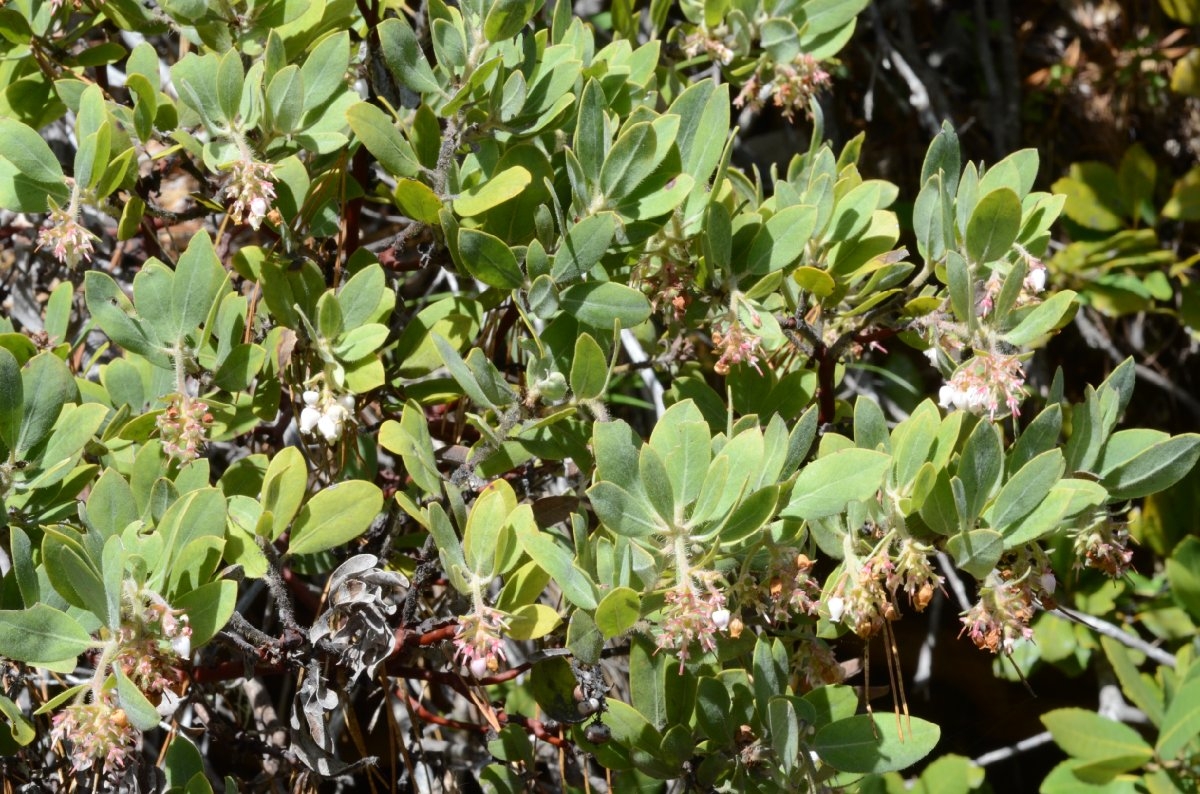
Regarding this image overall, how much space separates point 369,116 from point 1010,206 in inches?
26.6

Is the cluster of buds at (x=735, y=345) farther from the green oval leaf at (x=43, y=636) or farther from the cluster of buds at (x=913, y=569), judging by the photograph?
the green oval leaf at (x=43, y=636)

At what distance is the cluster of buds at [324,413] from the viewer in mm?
1138

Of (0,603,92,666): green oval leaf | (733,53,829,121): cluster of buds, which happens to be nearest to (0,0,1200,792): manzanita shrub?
(0,603,92,666): green oval leaf

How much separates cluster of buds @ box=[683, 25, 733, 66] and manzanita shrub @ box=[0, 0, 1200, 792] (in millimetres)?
200

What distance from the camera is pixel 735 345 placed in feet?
3.83

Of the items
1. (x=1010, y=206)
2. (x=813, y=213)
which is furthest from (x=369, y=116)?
(x=1010, y=206)

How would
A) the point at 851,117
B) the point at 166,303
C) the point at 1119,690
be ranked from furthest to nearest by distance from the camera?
the point at 851,117
the point at 1119,690
the point at 166,303

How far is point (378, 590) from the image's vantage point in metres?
1.08

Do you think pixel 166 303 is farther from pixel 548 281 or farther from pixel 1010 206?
pixel 1010 206

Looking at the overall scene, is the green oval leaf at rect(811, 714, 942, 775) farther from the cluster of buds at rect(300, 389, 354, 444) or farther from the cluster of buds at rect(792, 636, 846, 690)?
the cluster of buds at rect(300, 389, 354, 444)

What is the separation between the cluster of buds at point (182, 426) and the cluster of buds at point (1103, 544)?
940 millimetres

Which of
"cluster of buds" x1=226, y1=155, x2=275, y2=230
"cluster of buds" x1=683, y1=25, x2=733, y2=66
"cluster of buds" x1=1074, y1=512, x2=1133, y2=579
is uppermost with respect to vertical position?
"cluster of buds" x1=683, y1=25, x2=733, y2=66

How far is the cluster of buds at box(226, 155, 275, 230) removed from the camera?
44.2 inches

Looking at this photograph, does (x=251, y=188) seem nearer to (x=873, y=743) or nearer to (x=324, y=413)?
(x=324, y=413)
